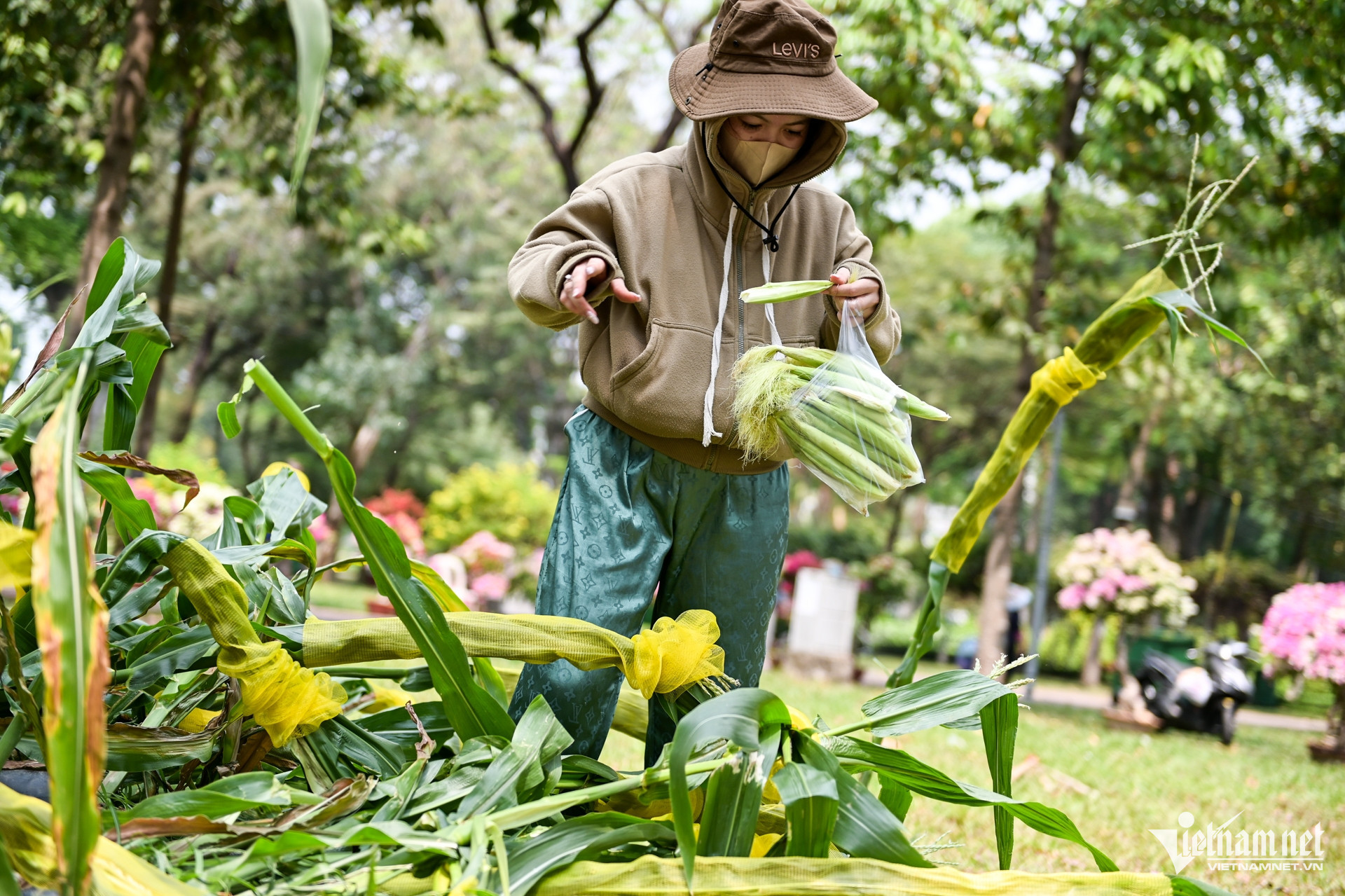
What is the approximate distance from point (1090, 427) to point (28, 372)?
17.5 metres

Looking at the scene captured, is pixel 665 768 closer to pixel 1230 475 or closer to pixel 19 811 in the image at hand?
pixel 19 811

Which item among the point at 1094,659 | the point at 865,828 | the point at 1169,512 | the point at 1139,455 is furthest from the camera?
the point at 1169,512

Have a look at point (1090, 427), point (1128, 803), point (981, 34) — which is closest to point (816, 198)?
point (1128, 803)

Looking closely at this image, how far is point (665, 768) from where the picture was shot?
156cm

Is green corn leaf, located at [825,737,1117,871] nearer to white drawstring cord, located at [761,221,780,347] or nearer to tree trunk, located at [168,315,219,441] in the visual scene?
white drawstring cord, located at [761,221,780,347]

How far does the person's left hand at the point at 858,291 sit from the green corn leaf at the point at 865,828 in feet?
2.77

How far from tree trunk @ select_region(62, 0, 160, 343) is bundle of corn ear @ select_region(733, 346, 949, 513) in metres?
3.86

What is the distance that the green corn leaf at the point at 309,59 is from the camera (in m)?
0.87

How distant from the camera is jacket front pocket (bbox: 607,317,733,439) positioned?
1.86 meters

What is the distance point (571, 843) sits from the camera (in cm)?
143

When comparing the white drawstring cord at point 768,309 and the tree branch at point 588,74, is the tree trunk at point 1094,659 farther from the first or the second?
the white drawstring cord at point 768,309

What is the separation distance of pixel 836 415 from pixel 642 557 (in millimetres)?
451

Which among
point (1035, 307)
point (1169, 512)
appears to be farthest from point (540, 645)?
point (1169, 512)

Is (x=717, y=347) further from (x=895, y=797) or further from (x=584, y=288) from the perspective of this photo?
(x=895, y=797)
